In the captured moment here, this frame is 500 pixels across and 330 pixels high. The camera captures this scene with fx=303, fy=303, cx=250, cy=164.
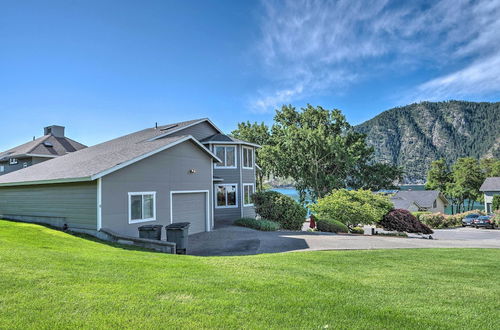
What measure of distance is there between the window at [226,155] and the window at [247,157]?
3.18 feet

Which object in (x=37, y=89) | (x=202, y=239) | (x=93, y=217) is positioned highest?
(x=37, y=89)

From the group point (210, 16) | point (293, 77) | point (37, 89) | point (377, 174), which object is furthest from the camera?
point (377, 174)

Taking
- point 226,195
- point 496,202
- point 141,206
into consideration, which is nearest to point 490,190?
point 496,202

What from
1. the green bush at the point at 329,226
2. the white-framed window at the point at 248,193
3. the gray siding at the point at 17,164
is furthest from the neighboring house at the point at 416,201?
the gray siding at the point at 17,164

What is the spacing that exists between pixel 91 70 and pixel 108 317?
17.0m

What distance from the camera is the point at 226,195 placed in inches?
839

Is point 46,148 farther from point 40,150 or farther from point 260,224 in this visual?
point 260,224

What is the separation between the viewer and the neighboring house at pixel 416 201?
153 ft

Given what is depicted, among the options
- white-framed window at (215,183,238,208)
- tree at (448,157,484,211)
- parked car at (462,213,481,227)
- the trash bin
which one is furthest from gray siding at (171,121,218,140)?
tree at (448,157,484,211)

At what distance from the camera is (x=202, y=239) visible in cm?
1375

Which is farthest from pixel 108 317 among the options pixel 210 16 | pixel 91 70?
pixel 91 70

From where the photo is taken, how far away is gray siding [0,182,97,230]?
1162 cm

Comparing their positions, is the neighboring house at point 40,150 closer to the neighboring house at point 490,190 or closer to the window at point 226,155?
the window at point 226,155

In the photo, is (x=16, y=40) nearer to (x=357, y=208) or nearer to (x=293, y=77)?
(x=293, y=77)
